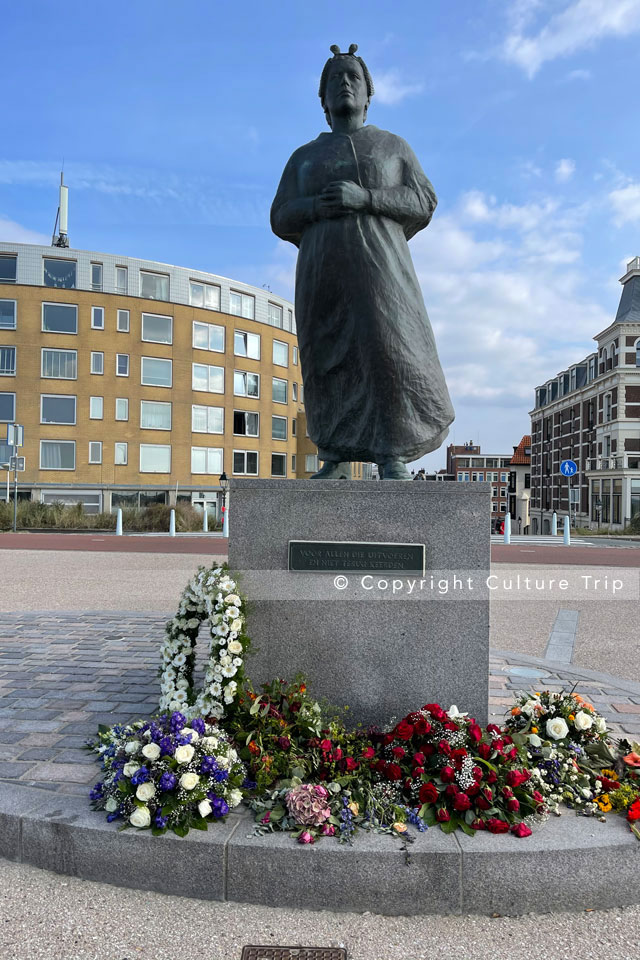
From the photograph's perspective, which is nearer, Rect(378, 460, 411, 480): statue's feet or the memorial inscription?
the memorial inscription

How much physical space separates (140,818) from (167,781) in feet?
0.58

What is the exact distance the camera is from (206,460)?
39625mm

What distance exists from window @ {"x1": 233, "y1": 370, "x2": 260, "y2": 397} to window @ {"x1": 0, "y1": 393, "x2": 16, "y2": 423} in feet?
40.1

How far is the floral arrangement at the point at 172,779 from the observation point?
290 centimetres

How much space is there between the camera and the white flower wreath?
367cm

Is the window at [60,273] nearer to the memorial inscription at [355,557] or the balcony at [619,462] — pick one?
the memorial inscription at [355,557]

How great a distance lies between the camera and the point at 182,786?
296 centimetres

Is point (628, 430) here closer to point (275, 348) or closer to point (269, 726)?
point (275, 348)

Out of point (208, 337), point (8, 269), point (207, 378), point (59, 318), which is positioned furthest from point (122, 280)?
point (207, 378)

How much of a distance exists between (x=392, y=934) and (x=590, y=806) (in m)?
1.13

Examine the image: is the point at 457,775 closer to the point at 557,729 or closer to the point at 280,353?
the point at 557,729

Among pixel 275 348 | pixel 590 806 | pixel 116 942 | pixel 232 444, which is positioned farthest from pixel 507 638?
pixel 275 348

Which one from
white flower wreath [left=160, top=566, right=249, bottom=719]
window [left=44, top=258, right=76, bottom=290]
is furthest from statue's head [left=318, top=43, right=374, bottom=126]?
window [left=44, top=258, right=76, bottom=290]

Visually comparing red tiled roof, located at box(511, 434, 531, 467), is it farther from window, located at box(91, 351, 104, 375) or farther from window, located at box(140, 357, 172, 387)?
window, located at box(91, 351, 104, 375)
